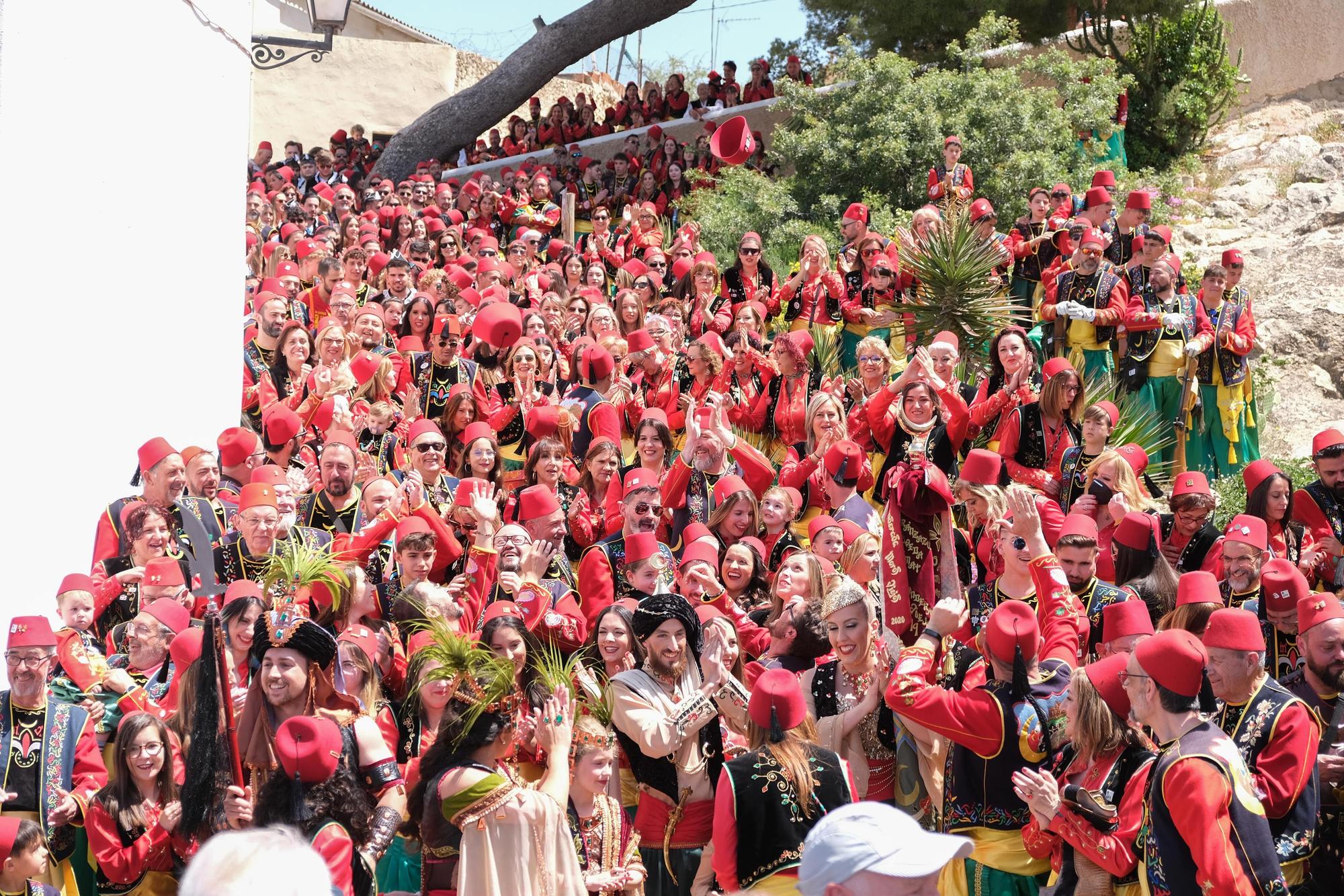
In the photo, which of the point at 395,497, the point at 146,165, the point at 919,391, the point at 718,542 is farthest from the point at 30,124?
the point at 919,391

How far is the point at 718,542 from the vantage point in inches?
319

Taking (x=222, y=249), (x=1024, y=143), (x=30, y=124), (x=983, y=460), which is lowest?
(x=983, y=460)

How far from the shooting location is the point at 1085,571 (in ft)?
22.4

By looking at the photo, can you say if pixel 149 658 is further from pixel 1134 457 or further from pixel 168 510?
pixel 1134 457

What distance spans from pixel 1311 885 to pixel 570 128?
2047 centimetres

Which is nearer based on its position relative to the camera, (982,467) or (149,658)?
(149,658)

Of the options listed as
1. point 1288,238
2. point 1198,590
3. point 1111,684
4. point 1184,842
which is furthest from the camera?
point 1288,238

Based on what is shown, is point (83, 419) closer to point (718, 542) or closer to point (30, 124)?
point (30, 124)

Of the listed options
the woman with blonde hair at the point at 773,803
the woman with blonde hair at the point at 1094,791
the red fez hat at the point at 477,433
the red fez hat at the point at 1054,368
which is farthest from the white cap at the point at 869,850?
the red fez hat at the point at 1054,368

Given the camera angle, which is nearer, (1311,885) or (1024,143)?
(1311,885)

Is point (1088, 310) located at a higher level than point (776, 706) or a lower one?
higher

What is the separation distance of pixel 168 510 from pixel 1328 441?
6.17 metres

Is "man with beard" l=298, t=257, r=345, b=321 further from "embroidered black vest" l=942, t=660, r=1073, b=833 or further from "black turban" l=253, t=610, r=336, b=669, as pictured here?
"embroidered black vest" l=942, t=660, r=1073, b=833

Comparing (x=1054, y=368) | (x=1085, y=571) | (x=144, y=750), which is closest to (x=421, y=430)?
(x=144, y=750)
